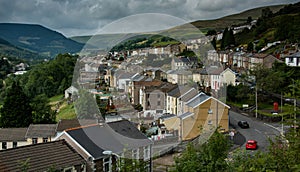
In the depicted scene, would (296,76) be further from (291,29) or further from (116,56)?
(291,29)

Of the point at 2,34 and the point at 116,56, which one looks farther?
the point at 2,34

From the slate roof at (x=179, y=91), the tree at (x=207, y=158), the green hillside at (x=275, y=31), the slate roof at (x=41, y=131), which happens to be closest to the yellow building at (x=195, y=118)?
A: the slate roof at (x=179, y=91)

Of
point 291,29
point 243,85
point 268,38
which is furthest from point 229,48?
point 243,85

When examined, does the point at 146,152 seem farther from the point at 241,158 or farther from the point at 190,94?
the point at 190,94

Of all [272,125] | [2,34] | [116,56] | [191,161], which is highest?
[2,34]

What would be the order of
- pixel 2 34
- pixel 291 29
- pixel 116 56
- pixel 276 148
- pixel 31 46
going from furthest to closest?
pixel 2 34 → pixel 31 46 → pixel 291 29 → pixel 116 56 → pixel 276 148

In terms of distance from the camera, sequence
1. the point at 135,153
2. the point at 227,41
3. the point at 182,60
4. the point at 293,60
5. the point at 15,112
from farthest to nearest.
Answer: the point at 227,41 → the point at 293,60 → the point at 15,112 → the point at 182,60 → the point at 135,153

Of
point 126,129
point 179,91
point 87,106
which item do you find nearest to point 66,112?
point 87,106
